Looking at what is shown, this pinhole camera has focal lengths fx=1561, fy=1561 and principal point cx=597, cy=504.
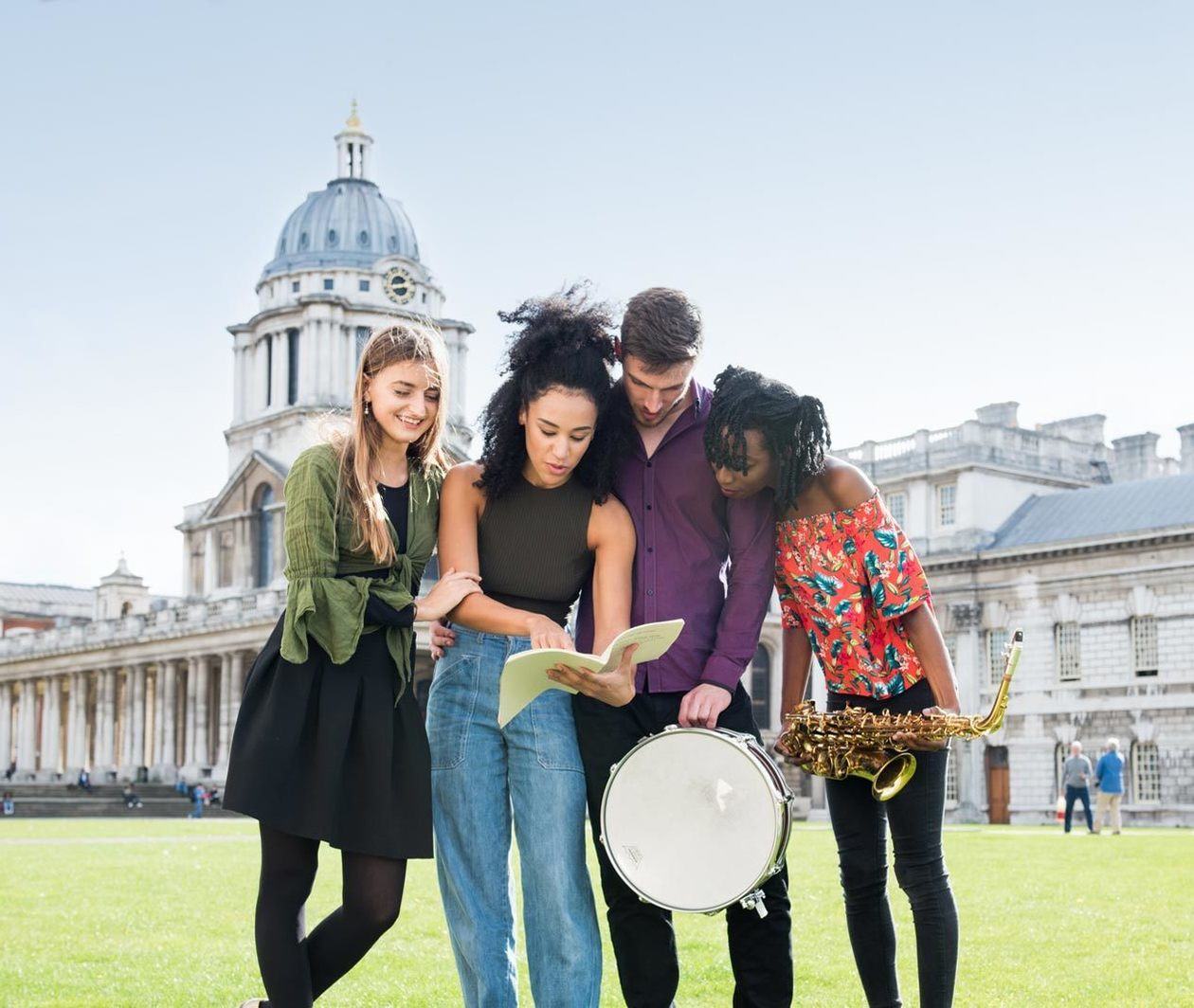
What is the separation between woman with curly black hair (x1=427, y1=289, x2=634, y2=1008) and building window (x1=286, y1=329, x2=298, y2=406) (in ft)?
220

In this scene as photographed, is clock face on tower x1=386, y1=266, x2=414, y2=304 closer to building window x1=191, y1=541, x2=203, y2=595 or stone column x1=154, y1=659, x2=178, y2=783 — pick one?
building window x1=191, y1=541, x2=203, y2=595

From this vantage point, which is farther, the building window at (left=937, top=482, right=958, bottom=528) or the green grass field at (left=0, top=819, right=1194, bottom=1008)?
the building window at (left=937, top=482, right=958, bottom=528)

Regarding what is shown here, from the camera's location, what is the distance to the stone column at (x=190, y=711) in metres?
63.2

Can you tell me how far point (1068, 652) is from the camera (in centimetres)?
4859

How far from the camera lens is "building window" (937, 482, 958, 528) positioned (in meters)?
53.5

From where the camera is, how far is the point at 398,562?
5363 mm

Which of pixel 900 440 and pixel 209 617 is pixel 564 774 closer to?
pixel 900 440

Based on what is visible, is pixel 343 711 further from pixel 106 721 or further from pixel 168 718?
pixel 106 721

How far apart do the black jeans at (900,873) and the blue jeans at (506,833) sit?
3.25 ft

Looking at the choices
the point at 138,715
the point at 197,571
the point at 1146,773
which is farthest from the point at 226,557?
the point at 1146,773

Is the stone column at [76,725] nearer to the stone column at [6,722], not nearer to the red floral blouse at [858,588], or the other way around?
the stone column at [6,722]

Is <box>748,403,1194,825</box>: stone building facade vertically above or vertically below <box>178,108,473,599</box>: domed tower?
below

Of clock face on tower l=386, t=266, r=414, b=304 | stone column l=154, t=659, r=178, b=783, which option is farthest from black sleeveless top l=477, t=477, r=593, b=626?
clock face on tower l=386, t=266, r=414, b=304

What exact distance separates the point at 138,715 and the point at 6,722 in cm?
1449
